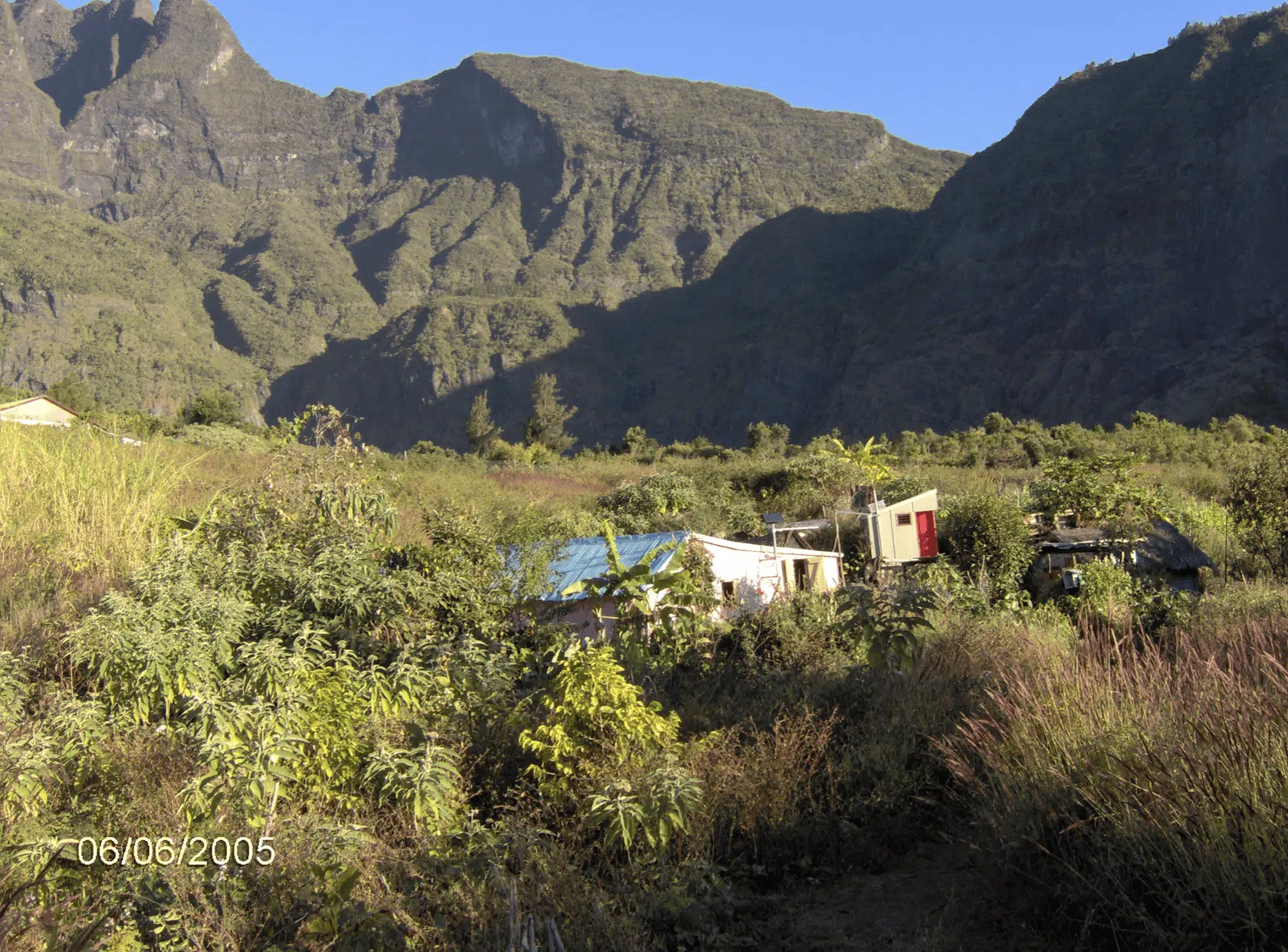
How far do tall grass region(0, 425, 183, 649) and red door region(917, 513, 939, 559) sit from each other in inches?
484

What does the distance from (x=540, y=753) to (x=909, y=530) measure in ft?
42.1

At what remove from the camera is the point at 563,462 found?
44625 millimetres

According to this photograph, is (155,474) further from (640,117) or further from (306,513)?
(640,117)

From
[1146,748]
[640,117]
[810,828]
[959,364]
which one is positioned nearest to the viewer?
[1146,748]

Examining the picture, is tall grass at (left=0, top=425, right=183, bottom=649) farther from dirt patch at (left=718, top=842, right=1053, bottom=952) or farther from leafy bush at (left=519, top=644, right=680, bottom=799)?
dirt patch at (left=718, top=842, right=1053, bottom=952)

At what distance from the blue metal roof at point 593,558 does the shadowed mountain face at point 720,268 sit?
56.7 meters

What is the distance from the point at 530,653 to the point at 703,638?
2.27 m

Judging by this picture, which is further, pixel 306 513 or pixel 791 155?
pixel 791 155

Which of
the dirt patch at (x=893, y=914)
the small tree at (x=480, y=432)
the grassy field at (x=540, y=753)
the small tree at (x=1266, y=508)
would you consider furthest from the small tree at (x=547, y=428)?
the dirt patch at (x=893, y=914)

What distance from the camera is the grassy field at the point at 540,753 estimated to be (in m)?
4.71

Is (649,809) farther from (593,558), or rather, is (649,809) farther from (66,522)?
(593,558)

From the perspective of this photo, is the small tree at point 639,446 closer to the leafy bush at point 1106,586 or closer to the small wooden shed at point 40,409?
the small wooden shed at point 40,409

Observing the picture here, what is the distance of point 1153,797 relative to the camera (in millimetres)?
4641

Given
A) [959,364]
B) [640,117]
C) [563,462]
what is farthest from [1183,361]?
[640,117]
